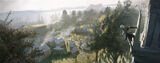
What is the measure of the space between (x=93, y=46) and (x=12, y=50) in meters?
13.1

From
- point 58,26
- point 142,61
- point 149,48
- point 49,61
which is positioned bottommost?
point 49,61

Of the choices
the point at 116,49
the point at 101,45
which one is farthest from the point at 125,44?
the point at 101,45

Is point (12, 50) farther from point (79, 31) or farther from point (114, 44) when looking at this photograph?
point (79, 31)

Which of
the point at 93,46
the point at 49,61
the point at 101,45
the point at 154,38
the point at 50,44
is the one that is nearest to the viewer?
the point at 154,38

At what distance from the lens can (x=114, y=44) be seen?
14.5 meters

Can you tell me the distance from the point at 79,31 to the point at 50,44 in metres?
17.8

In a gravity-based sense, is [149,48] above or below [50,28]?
above

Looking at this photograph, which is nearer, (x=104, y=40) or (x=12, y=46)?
(x=12, y=46)

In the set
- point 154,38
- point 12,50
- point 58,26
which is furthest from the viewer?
point 58,26

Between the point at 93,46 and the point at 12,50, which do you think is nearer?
the point at 12,50

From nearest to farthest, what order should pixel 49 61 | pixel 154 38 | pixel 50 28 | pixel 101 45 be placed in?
pixel 154 38 < pixel 101 45 < pixel 49 61 < pixel 50 28

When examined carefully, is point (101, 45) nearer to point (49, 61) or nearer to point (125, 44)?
point (125, 44)

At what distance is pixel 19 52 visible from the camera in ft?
21.1

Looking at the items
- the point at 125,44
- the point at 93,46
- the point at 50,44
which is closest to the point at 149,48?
the point at 125,44
